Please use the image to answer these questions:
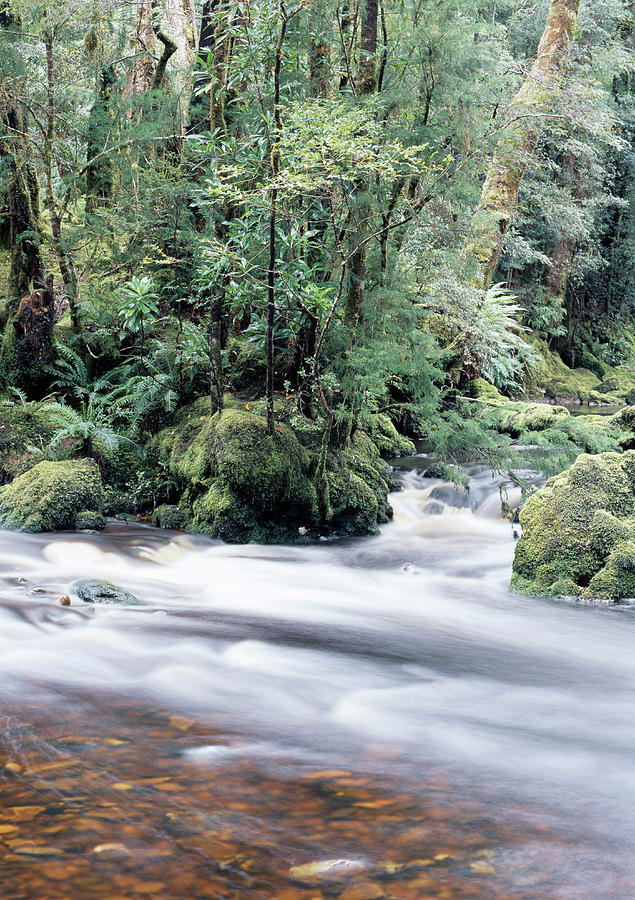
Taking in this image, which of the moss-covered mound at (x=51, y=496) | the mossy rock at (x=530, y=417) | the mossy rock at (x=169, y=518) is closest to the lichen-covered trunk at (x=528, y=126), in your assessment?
the mossy rock at (x=530, y=417)

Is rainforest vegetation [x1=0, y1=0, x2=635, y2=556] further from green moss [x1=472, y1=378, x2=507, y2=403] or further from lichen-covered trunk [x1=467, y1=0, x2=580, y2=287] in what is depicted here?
lichen-covered trunk [x1=467, y1=0, x2=580, y2=287]

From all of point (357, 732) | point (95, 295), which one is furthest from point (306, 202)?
point (357, 732)

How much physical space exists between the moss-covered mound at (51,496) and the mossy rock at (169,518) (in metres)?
0.66

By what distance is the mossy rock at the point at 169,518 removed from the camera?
8836 mm

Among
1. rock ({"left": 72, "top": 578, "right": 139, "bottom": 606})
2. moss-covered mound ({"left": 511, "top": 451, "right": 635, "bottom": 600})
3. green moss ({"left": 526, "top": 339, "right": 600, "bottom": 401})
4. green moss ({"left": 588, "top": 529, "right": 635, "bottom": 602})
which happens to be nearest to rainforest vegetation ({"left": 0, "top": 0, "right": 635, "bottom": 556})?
moss-covered mound ({"left": 511, "top": 451, "right": 635, "bottom": 600})

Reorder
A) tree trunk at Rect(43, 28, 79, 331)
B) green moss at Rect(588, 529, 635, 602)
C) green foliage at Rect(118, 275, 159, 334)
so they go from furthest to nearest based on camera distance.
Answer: tree trunk at Rect(43, 28, 79, 331) → green foliage at Rect(118, 275, 159, 334) → green moss at Rect(588, 529, 635, 602)

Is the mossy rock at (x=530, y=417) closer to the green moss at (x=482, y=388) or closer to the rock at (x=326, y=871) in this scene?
the green moss at (x=482, y=388)

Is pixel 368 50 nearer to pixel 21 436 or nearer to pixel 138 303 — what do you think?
pixel 138 303

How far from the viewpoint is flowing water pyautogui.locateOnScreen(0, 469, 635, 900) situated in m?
2.63

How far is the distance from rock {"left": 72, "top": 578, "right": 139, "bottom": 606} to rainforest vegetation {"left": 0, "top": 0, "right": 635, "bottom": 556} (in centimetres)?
232

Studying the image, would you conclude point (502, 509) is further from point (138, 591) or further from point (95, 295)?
point (95, 295)

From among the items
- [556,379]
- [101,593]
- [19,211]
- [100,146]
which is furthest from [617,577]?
[556,379]

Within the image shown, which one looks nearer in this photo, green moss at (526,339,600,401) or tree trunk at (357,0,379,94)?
tree trunk at (357,0,379,94)

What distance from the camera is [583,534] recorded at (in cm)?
704
